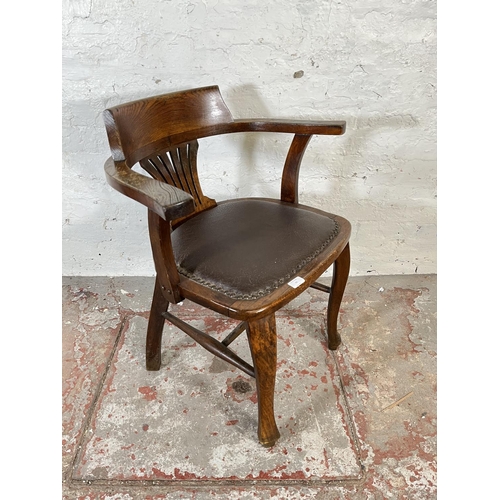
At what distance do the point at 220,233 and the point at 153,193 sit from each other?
0.44 metres

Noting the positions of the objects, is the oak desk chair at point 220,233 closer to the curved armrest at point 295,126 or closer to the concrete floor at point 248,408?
the curved armrest at point 295,126

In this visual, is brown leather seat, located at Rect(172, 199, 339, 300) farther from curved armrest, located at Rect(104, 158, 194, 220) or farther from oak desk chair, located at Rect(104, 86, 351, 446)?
curved armrest, located at Rect(104, 158, 194, 220)

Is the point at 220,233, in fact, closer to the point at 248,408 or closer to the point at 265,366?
the point at 265,366

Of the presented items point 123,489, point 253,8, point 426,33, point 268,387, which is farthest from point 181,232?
point 426,33

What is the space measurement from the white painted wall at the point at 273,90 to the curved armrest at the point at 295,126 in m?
0.30

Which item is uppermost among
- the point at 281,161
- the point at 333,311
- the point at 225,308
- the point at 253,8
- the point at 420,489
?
the point at 253,8

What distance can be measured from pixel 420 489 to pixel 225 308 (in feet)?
2.78

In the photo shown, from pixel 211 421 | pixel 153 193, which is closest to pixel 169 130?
pixel 153 193

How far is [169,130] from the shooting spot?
1.55m

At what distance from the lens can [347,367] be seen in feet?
5.93

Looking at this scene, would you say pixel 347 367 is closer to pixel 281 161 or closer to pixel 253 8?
pixel 281 161

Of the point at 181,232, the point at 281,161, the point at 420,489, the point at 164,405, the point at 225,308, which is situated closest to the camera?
the point at 225,308

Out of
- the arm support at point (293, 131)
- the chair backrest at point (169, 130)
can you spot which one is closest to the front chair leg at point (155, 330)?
the chair backrest at point (169, 130)

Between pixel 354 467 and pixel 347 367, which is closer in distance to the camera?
pixel 354 467
